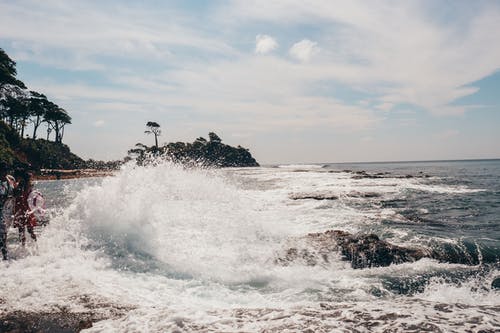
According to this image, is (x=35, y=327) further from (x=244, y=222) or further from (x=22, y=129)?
(x=22, y=129)

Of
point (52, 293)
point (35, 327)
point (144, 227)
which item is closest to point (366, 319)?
point (35, 327)

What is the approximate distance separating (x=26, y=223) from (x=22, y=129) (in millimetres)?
57523

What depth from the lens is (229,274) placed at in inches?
310

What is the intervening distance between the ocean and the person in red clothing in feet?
1.89

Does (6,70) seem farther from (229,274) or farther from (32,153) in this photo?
(229,274)

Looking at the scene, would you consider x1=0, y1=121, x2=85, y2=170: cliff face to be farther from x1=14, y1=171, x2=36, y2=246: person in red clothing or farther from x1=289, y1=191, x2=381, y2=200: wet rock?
x1=289, y1=191, x2=381, y2=200: wet rock

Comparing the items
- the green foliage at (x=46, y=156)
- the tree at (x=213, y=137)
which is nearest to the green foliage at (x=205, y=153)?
the tree at (x=213, y=137)

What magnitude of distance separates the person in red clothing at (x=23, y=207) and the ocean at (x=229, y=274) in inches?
22.7

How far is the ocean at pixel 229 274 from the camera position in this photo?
16.2 ft

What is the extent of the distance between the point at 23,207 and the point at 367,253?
10732 mm

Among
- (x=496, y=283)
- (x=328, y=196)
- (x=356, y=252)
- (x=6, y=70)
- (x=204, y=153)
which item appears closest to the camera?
(x=496, y=283)

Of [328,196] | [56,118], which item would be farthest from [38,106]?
[328,196]

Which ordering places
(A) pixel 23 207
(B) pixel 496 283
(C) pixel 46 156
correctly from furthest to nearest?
(C) pixel 46 156
(A) pixel 23 207
(B) pixel 496 283

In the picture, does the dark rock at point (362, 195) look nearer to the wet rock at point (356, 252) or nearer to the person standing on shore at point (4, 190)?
the wet rock at point (356, 252)
